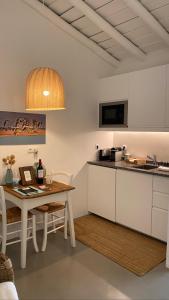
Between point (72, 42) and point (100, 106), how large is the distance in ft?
3.33

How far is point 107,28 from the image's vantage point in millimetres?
3090

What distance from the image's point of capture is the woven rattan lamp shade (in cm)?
Answer: 230

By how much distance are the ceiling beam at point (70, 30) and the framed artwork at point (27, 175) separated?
6.37ft

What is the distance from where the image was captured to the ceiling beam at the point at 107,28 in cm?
280

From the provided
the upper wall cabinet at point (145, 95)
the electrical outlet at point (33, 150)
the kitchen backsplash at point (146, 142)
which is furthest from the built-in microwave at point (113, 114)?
the electrical outlet at point (33, 150)

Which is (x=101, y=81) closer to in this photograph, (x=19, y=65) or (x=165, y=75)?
(x=165, y=75)

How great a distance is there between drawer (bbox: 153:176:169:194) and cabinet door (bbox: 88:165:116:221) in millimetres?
644

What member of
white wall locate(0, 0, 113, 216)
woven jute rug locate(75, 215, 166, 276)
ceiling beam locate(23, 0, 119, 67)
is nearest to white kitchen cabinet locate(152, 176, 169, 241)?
woven jute rug locate(75, 215, 166, 276)

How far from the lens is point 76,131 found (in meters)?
3.58

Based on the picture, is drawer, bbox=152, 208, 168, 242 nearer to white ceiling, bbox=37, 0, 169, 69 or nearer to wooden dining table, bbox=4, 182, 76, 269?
wooden dining table, bbox=4, 182, 76, 269

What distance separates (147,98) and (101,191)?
1487 mm

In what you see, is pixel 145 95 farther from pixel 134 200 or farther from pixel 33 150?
pixel 33 150

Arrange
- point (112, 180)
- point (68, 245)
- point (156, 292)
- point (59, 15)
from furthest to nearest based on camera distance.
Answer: point (112, 180), point (59, 15), point (68, 245), point (156, 292)

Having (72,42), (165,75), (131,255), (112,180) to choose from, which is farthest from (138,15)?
(131,255)
